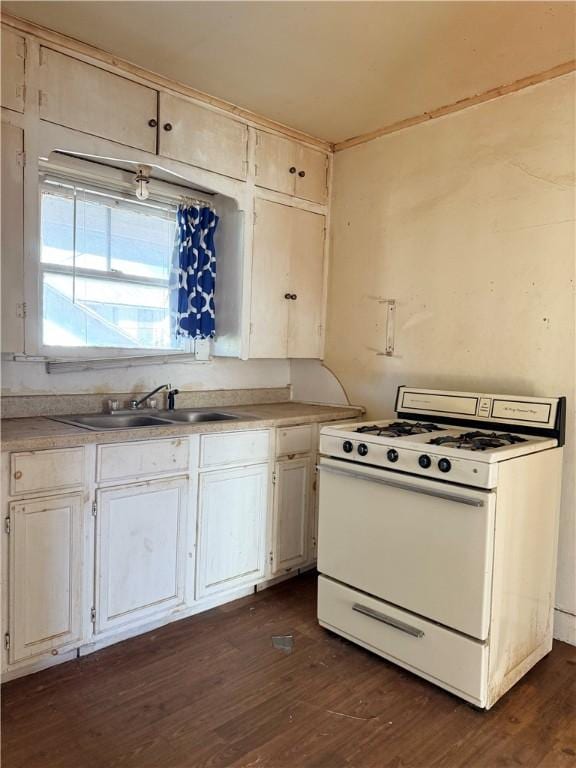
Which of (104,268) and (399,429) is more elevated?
(104,268)

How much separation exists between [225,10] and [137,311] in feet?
5.00

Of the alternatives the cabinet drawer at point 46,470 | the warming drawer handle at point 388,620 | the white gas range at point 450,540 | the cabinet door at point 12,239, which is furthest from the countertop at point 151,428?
the warming drawer handle at point 388,620

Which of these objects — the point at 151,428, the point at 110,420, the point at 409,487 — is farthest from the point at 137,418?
the point at 409,487

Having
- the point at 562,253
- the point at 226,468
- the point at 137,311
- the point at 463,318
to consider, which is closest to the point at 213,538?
the point at 226,468

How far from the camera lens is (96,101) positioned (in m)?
2.38

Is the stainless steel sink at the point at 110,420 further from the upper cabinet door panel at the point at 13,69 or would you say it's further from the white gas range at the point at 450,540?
A: the upper cabinet door panel at the point at 13,69

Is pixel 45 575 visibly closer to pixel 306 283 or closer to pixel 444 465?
pixel 444 465

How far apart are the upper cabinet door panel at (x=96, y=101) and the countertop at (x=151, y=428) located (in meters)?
1.32

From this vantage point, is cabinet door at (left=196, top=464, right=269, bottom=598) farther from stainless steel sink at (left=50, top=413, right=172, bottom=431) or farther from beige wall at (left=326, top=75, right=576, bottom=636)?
beige wall at (left=326, top=75, right=576, bottom=636)

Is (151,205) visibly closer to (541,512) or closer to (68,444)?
(68,444)

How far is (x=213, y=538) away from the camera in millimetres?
2598

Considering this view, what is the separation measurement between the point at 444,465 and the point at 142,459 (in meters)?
1.27

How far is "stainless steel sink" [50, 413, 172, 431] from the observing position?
250 cm

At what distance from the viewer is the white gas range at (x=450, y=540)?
1948 millimetres
